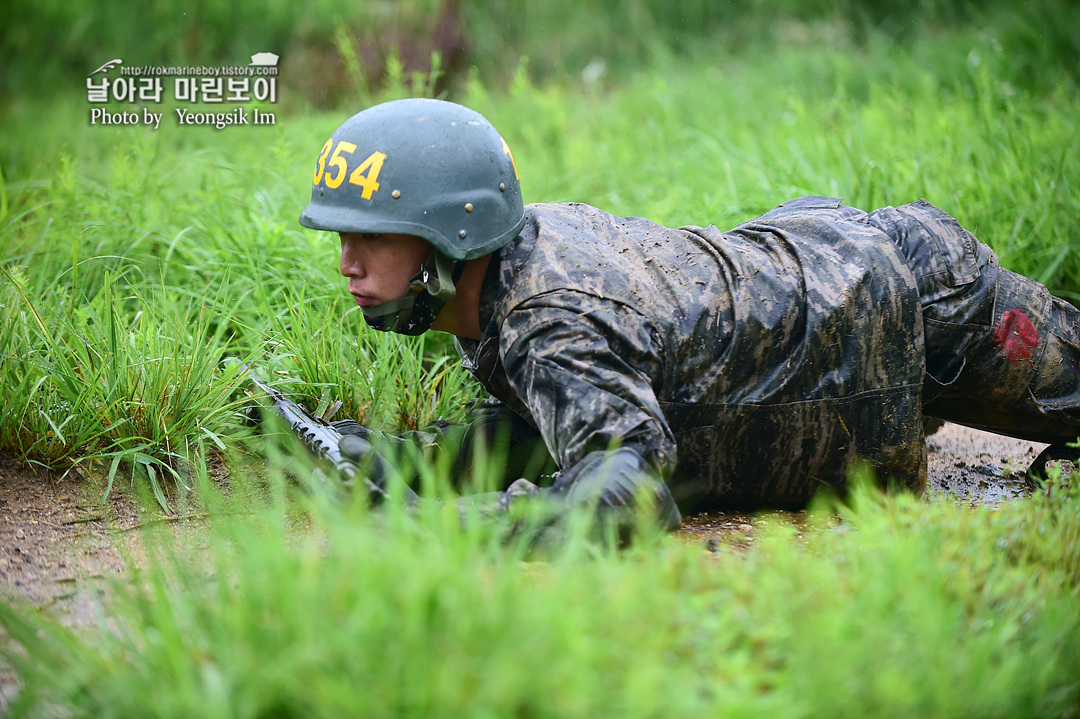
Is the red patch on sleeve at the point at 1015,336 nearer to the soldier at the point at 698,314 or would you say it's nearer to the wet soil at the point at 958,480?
the soldier at the point at 698,314

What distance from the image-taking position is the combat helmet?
2.26 metres

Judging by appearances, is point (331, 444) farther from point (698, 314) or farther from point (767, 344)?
point (767, 344)

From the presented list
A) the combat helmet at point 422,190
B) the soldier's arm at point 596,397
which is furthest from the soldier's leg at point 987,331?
the combat helmet at point 422,190

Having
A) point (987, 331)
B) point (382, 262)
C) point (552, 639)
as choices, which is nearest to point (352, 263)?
point (382, 262)

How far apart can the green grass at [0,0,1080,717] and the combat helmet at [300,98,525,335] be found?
570 millimetres

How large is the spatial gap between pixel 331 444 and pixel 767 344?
110cm

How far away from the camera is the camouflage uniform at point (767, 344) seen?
2.11m

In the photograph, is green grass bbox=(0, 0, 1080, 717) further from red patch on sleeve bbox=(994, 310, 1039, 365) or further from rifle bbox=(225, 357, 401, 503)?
red patch on sleeve bbox=(994, 310, 1039, 365)

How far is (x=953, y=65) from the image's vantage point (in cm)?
609

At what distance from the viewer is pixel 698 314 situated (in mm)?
2297

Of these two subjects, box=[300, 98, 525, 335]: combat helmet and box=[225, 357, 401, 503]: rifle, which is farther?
box=[300, 98, 525, 335]: combat helmet

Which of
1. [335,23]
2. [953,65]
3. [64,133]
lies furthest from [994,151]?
[335,23]

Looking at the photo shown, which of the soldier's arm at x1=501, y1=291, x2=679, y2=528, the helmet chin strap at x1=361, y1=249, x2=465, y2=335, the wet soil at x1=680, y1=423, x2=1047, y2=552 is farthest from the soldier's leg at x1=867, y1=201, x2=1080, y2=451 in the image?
the helmet chin strap at x1=361, y1=249, x2=465, y2=335

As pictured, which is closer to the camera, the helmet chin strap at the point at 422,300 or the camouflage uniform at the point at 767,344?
the camouflage uniform at the point at 767,344
